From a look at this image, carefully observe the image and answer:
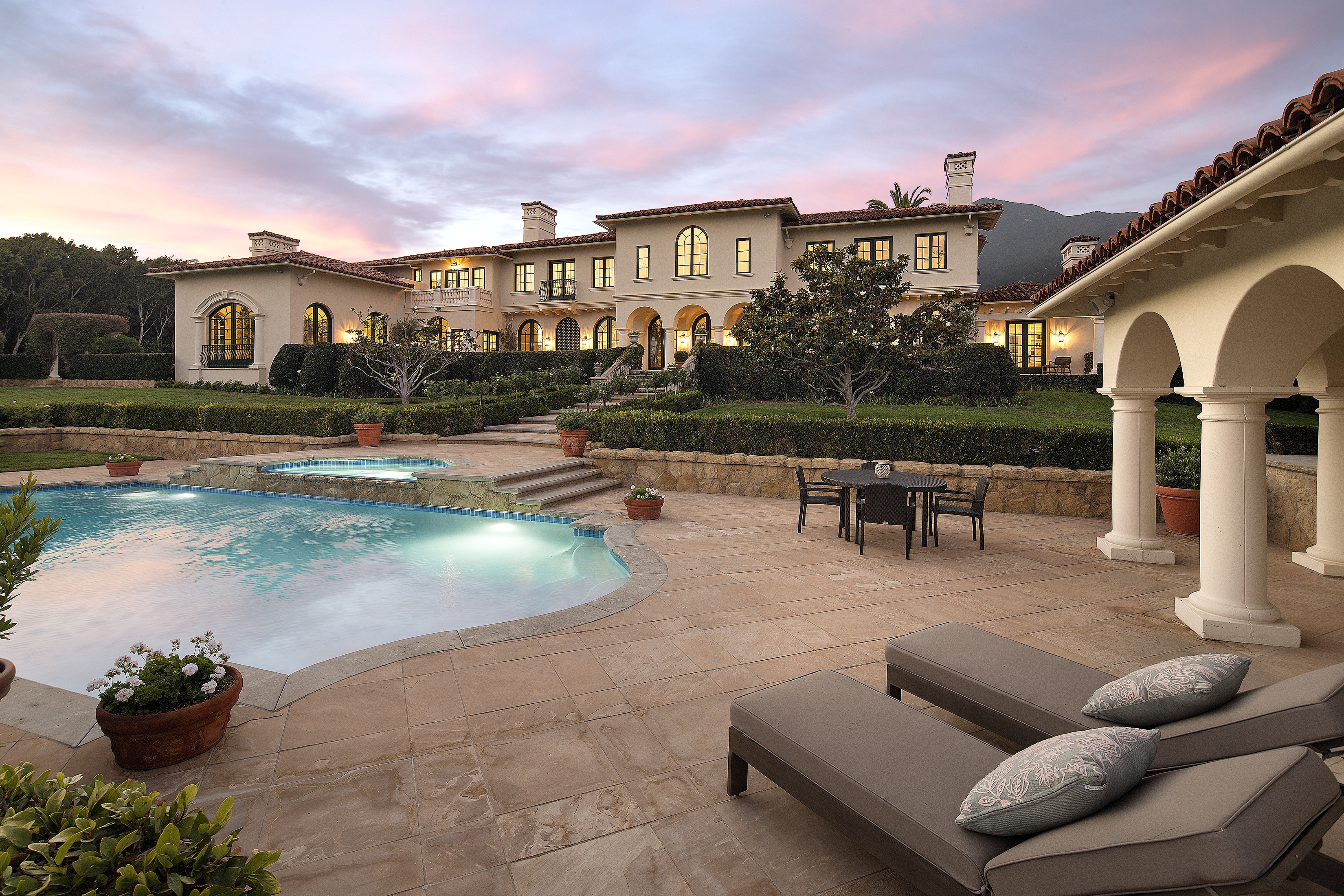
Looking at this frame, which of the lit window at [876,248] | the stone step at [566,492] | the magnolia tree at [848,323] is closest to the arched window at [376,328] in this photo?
the stone step at [566,492]

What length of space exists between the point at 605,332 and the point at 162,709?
90.2ft

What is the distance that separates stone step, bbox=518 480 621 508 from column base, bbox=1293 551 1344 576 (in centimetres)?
986

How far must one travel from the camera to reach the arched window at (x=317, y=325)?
26172mm

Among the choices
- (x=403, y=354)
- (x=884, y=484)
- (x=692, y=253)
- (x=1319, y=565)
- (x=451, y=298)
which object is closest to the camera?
(x=1319, y=565)

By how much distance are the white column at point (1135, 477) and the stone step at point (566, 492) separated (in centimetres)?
802

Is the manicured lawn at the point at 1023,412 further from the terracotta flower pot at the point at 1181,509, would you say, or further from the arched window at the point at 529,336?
the arched window at the point at 529,336

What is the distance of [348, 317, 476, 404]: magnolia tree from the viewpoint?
21.3 meters

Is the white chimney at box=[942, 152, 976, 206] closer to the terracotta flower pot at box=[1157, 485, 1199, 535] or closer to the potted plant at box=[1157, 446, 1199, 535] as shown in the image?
the potted plant at box=[1157, 446, 1199, 535]

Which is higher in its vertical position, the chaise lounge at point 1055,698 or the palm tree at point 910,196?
the palm tree at point 910,196

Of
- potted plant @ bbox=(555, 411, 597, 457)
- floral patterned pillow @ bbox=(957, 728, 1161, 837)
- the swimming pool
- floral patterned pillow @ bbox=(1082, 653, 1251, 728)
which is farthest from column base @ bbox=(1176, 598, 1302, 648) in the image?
the swimming pool

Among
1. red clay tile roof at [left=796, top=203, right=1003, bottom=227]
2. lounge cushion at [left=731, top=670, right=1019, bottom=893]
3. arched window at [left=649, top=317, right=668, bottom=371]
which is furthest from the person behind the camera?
arched window at [left=649, top=317, right=668, bottom=371]

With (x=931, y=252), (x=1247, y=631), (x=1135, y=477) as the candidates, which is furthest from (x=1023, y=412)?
(x=1247, y=631)

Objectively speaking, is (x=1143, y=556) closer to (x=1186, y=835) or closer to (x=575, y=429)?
(x=1186, y=835)

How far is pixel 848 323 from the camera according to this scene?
15188 mm
